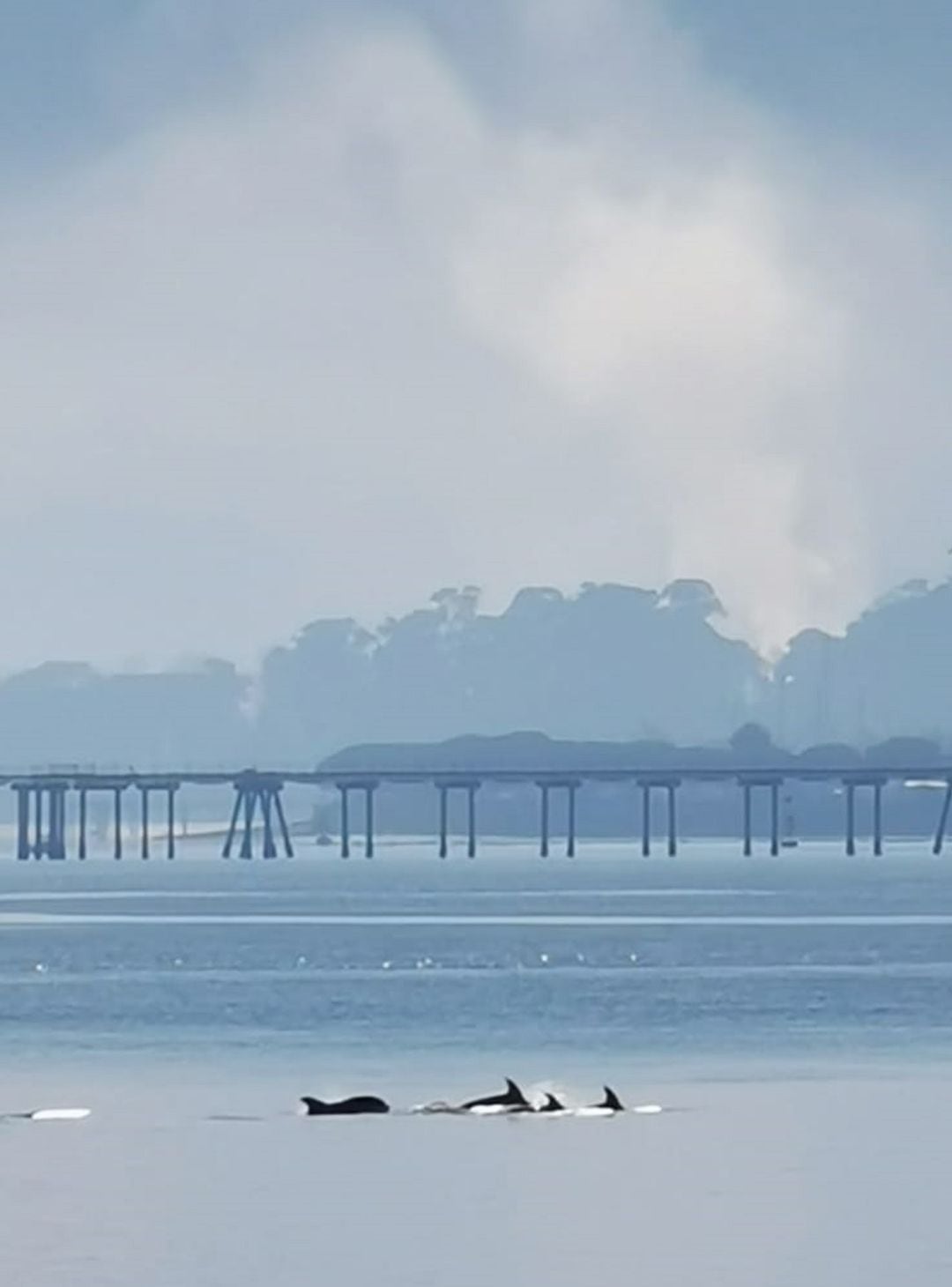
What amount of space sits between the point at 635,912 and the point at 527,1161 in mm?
115563

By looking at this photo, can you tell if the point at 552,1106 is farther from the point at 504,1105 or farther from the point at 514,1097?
the point at 504,1105

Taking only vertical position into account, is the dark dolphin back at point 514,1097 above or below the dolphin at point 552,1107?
above

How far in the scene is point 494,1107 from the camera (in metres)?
59.5

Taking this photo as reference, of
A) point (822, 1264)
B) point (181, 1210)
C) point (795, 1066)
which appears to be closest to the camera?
point (822, 1264)

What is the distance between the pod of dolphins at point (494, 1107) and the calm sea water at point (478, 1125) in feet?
2.15


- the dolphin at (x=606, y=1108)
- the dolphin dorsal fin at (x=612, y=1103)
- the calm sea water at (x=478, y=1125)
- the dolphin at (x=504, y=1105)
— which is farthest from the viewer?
the dolphin dorsal fin at (x=612, y=1103)

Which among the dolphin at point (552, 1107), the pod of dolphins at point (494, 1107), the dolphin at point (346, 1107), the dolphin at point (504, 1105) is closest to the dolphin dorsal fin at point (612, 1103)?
the pod of dolphins at point (494, 1107)

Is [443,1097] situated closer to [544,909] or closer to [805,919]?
[805,919]

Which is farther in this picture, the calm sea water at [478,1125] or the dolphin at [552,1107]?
the dolphin at [552,1107]

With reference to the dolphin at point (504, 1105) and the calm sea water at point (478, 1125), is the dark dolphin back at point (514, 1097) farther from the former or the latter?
the calm sea water at point (478, 1125)

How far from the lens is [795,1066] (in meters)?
68.8

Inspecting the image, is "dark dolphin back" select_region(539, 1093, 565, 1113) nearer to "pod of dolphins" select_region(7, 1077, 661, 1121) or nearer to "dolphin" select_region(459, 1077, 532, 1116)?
"pod of dolphins" select_region(7, 1077, 661, 1121)

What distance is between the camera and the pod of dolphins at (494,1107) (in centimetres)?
5922

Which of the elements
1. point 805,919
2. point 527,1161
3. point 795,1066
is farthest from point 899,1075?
point 805,919
